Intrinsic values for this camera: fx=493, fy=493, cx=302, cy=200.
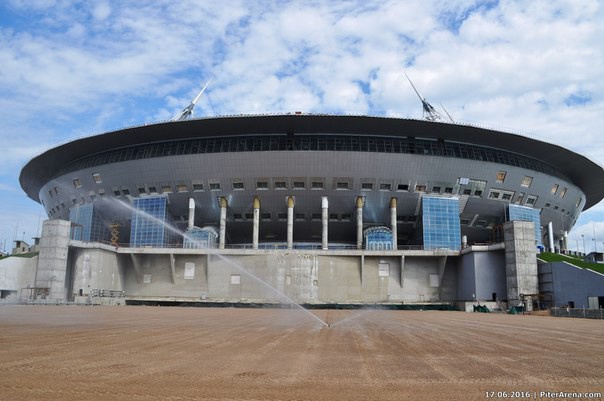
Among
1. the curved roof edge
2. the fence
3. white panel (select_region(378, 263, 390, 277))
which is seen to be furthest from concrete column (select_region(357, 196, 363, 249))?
the fence

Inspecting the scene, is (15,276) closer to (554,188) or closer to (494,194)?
(494,194)

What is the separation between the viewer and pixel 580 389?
7.72m

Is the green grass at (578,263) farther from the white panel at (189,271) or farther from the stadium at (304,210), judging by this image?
the white panel at (189,271)

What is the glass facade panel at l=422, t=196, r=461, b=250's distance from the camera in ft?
247

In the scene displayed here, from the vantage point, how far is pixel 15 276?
5903cm

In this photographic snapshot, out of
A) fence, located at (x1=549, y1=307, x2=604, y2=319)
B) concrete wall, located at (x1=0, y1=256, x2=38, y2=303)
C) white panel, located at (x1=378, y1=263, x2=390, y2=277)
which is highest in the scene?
white panel, located at (x1=378, y1=263, x2=390, y2=277)

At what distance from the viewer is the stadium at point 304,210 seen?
6347cm

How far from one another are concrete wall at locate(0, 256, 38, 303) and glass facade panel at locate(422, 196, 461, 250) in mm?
54001

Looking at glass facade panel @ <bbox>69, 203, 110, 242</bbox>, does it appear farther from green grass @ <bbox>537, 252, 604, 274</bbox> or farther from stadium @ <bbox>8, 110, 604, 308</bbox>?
green grass @ <bbox>537, 252, 604, 274</bbox>

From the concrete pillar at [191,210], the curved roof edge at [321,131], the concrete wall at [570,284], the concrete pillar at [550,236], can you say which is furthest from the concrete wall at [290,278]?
the concrete pillar at [550,236]

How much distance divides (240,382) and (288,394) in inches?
45.8

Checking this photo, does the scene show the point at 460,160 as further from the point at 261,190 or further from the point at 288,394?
the point at 288,394

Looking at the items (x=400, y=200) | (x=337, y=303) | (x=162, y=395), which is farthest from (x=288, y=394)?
(x=400, y=200)

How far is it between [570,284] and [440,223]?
1055 inches
